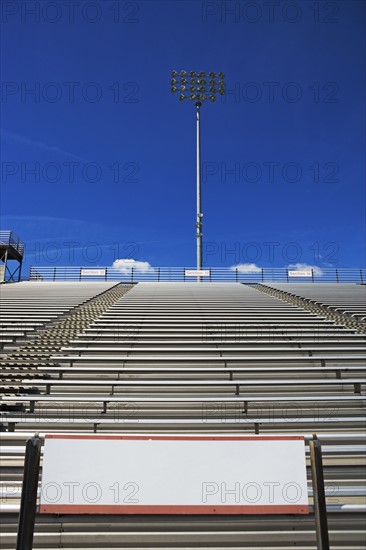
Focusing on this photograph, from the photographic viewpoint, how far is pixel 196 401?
2.83 m

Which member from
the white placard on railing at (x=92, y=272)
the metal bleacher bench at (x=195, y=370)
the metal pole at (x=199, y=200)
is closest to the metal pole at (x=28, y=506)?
the metal bleacher bench at (x=195, y=370)

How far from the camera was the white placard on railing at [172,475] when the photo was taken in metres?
1.32

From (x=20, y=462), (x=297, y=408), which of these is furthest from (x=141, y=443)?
(x=297, y=408)

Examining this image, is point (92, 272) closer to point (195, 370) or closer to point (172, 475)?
point (195, 370)

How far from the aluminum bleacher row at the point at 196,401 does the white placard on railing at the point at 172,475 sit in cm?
33

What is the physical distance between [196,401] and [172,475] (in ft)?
4.97

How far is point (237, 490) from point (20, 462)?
6.05 feet

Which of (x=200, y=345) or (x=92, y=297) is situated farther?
(x=92, y=297)

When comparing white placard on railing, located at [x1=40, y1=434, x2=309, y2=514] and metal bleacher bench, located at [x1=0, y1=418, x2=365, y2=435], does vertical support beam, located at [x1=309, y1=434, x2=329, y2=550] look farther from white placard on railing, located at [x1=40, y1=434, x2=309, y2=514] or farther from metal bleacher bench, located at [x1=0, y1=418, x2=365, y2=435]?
metal bleacher bench, located at [x1=0, y1=418, x2=365, y2=435]

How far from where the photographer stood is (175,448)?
138cm

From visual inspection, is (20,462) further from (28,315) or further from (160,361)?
(28,315)

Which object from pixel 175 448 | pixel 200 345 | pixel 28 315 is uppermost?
pixel 28 315

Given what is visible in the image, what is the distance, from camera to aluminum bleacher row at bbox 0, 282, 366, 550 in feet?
6.25

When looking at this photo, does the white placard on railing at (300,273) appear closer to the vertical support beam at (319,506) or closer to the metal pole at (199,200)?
the metal pole at (199,200)
